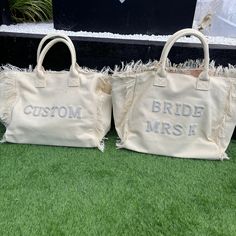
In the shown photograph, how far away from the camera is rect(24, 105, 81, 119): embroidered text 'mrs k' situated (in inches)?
48.8

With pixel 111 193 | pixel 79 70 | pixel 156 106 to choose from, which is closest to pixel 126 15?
pixel 79 70

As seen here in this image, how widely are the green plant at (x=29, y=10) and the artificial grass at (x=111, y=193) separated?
28.5 inches

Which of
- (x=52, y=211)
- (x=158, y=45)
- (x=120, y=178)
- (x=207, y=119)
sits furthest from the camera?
(x=158, y=45)

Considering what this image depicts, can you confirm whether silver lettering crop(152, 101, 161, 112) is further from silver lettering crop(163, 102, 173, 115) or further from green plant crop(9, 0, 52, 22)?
green plant crop(9, 0, 52, 22)

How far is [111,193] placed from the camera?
0.98 meters

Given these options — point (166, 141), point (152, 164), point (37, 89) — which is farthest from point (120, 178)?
point (37, 89)

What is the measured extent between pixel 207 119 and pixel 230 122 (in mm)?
95

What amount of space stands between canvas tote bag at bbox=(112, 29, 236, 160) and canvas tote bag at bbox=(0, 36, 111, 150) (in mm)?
111

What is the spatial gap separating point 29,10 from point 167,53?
84cm

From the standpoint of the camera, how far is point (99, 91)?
1274mm

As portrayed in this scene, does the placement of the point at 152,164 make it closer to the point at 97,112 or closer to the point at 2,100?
the point at 97,112

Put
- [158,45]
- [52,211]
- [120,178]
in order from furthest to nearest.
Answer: [158,45], [120,178], [52,211]

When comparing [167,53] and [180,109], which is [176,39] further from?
[180,109]

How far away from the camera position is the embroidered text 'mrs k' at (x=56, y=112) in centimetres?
124
